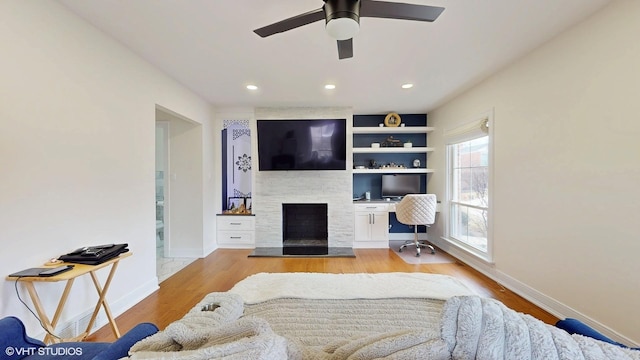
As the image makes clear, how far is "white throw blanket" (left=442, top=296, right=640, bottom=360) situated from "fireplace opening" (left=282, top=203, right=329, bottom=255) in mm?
3701

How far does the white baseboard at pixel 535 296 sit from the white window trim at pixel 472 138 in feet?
0.29

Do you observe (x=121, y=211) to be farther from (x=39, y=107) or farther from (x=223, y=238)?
(x=223, y=238)

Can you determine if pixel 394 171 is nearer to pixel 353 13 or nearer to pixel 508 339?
pixel 353 13

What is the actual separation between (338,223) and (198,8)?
11.1 feet

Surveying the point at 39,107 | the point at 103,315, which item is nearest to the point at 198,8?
the point at 39,107

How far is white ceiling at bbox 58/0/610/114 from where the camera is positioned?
5.71ft

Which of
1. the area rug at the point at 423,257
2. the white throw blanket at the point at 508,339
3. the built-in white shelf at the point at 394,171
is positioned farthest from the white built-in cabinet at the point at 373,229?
the white throw blanket at the point at 508,339

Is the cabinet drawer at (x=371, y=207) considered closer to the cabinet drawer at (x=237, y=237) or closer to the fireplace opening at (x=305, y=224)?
the fireplace opening at (x=305, y=224)

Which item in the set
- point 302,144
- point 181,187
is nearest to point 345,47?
point 302,144

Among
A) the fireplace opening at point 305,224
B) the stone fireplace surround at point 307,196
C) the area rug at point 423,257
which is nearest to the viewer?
the area rug at point 423,257

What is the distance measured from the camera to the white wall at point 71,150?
1439 mm

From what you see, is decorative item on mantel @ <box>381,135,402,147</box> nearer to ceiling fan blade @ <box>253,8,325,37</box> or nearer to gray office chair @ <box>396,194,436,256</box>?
gray office chair @ <box>396,194,436,256</box>

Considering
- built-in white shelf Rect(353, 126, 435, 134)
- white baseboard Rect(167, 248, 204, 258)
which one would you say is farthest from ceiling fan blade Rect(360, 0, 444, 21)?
white baseboard Rect(167, 248, 204, 258)

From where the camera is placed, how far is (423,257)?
3.65 m
